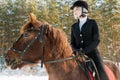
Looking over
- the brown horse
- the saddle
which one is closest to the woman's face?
the brown horse

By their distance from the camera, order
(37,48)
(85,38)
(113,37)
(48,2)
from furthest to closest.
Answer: (48,2), (113,37), (85,38), (37,48)

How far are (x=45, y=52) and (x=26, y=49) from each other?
0.91ft

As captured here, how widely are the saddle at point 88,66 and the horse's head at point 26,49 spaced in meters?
0.64

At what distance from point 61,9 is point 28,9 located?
2012mm

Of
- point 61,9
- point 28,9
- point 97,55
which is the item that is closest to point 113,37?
point 61,9

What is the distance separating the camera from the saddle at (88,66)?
4957 mm

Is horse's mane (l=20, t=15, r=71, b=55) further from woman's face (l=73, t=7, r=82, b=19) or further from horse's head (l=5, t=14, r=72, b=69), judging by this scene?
woman's face (l=73, t=7, r=82, b=19)

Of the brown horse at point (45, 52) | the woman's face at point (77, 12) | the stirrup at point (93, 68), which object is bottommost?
the stirrup at point (93, 68)

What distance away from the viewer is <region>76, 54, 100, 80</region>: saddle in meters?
4.96

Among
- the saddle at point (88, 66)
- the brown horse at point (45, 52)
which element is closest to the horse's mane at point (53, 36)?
the brown horse at point (45, 52)

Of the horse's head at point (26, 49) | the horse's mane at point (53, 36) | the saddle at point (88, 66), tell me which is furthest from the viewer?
the saddle at point (88, 66)

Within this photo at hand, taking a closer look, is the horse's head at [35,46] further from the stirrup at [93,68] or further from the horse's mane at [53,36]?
the stirrup at [93,68]

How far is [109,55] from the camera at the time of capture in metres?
20.3

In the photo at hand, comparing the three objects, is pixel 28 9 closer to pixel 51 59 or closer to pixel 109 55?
pixel 109 55
